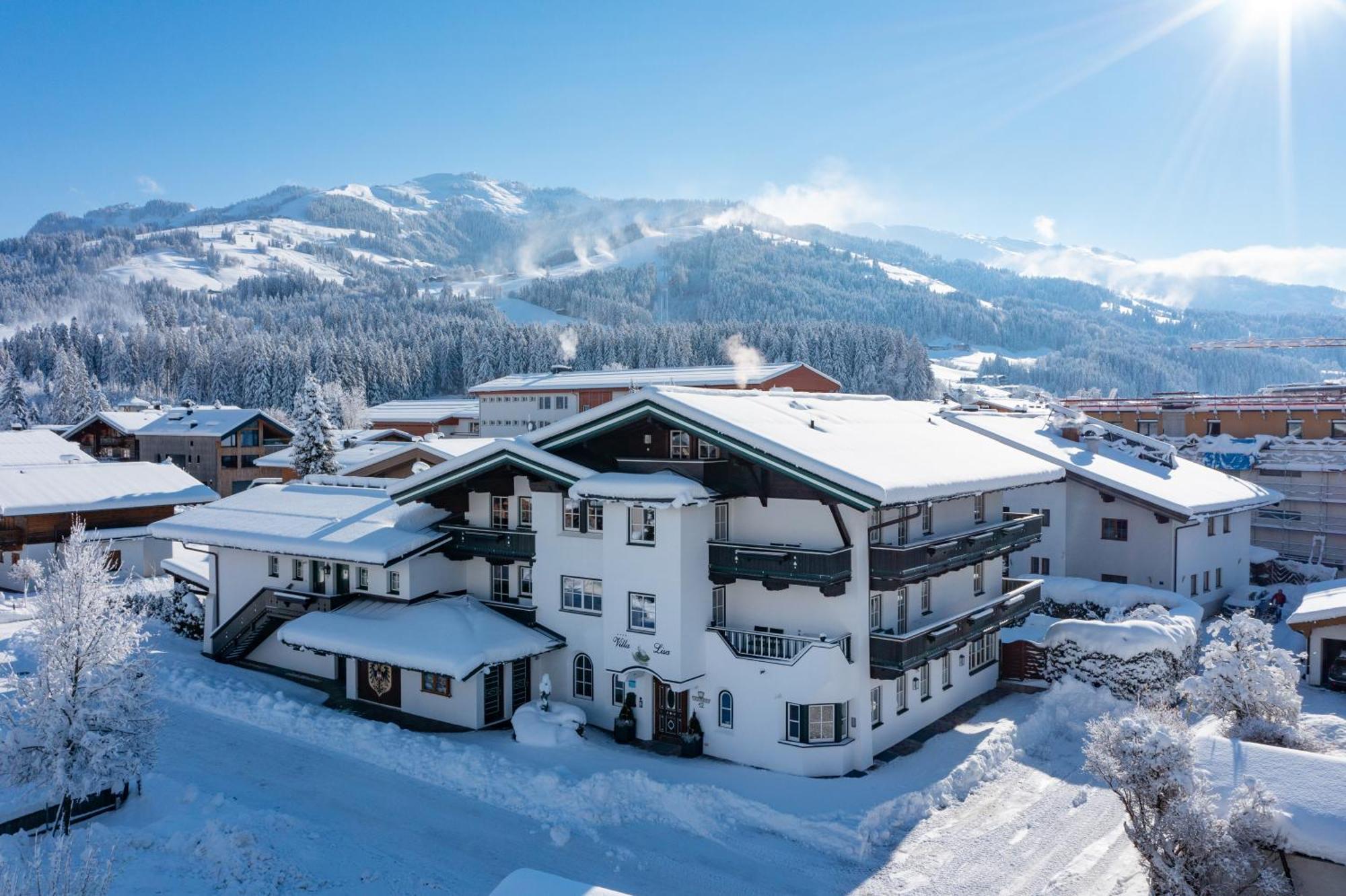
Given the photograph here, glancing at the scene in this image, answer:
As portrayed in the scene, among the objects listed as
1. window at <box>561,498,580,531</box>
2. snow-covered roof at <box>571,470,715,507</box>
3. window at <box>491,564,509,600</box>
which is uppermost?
snow-covered roof at <box>571,470,715,507</box>

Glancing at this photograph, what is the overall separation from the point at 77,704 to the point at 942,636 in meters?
22.8

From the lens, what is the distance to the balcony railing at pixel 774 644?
81.9 ft

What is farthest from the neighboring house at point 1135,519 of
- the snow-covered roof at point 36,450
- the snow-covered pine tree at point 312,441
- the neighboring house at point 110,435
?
the neighboring house at point 110,435

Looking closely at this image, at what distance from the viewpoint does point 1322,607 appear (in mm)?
31938

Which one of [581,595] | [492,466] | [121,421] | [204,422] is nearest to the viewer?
[581,595]

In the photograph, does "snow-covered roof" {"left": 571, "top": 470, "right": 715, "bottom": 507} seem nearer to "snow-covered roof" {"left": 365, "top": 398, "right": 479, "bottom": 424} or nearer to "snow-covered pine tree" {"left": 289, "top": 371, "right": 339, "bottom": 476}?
"snow-covered pine tree" {"left": 289, "top": 371, "right": 339, "bottom": 476}

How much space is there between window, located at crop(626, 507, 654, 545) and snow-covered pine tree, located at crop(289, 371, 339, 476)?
50.4 meters

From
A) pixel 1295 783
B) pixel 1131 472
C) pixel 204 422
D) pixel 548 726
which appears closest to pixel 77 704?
pixel 548 726

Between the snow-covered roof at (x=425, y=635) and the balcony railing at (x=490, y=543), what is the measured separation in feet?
5.75

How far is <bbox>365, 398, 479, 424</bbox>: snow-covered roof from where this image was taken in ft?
359

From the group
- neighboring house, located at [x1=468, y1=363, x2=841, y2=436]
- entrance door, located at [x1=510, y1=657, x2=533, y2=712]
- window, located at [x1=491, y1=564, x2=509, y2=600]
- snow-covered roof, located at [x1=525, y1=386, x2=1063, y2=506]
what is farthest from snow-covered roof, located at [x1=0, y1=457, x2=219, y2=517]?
snow-covered roof, located at [x1=525, y1=386, x2=1063, y2=506]

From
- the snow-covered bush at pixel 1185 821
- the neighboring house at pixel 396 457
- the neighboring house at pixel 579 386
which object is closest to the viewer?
the snow-covered bush at pixel 1185 821

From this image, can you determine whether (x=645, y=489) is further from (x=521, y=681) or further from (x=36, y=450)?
(x=36, y=450)

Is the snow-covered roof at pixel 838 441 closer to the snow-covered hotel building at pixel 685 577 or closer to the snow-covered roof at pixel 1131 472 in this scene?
the snow-covered hotel building at pixel 685 577
